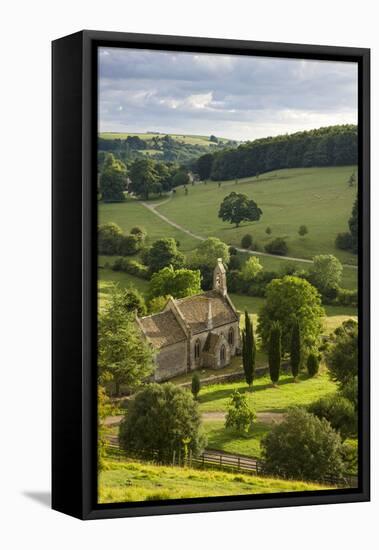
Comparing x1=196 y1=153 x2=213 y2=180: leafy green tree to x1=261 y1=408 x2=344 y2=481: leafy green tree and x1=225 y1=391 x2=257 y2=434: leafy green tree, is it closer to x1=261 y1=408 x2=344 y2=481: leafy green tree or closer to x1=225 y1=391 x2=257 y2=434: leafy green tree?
x1=225 y1=391 x2=257 y2=434: leafy green tree

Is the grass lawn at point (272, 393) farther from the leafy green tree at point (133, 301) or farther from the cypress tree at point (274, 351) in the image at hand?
the leafy green tree at point (133, 301)

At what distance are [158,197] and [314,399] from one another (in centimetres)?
334

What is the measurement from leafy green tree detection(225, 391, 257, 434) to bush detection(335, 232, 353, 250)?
2399 millimetres

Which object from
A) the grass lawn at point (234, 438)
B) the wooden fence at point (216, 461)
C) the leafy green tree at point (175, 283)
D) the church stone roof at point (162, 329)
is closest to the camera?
the wooden fence at point (216, 461)

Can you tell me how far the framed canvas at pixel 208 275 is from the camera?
20.5m

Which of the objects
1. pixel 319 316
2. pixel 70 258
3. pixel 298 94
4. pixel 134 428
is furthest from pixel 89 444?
pixel 298 94

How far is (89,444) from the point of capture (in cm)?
2034

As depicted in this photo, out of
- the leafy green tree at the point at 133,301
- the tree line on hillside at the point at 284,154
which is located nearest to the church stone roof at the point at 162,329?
the leafy green tree at the point at 133,301

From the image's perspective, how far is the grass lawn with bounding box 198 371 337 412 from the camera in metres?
21.2

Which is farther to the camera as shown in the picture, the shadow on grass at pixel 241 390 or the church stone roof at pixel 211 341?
the church stone roof at pixel 211 341

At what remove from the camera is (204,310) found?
70.4 feet

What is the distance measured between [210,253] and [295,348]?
170 centimetres

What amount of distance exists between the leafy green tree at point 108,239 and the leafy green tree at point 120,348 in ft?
1.55

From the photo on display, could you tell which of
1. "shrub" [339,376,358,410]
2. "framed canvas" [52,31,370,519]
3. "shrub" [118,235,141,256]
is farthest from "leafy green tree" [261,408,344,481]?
"shrub" [118,235,141,256]
